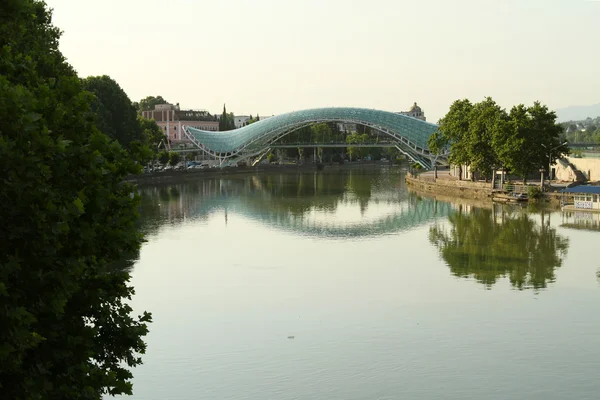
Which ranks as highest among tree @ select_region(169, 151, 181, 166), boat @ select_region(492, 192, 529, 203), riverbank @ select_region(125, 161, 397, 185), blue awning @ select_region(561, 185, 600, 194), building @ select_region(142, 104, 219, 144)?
building @ select_region(142, 104, 219, 144)

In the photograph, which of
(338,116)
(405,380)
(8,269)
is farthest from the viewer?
(338,116)

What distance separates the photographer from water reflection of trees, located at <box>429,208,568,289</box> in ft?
73.0

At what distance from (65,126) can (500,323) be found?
441 inches

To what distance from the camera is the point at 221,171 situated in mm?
75750

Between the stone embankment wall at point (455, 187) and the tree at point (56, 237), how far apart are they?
38951mm

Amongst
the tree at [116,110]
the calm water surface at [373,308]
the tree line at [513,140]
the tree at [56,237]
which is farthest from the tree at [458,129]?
the tree at [56,237]

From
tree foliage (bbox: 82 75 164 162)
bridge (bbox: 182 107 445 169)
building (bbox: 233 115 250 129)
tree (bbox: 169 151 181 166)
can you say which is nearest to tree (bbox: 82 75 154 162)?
tree foliage (bbox: 82 75 164 162)

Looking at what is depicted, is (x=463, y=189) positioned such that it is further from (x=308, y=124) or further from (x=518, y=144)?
(x=308, y=124)

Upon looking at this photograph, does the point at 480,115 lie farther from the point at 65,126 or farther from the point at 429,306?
the point at 65,126

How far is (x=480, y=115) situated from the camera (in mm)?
48312

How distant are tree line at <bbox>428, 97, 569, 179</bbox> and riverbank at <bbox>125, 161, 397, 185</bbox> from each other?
2195 cm

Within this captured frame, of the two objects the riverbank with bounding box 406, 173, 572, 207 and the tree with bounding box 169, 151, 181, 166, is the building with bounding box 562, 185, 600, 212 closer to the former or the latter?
the riverbank with bounding box 406, 173, 572, 207

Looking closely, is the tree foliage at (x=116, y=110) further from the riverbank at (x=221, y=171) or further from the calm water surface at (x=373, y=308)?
the calm water surface at (x=373, y=308)

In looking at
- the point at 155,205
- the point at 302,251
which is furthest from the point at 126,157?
the point at 155,205
